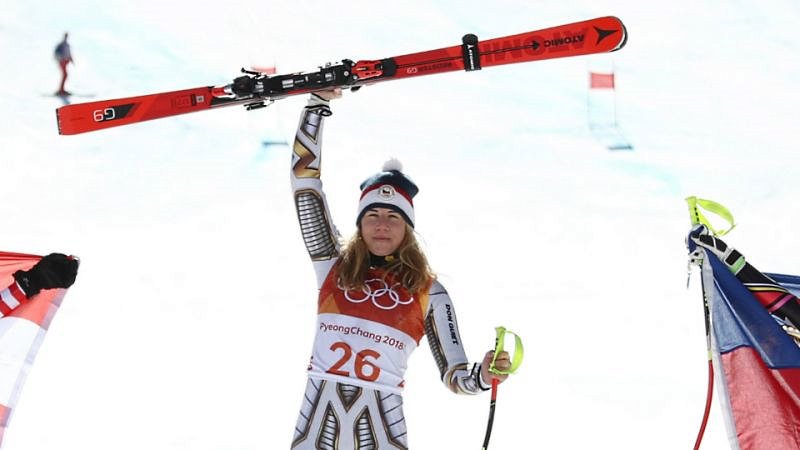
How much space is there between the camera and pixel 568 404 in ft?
19.8

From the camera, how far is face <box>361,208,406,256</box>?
3857 millimetres

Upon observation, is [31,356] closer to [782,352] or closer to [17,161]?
[782,352]

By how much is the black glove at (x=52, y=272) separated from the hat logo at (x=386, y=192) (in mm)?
1036

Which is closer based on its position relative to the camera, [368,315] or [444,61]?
[368,315]

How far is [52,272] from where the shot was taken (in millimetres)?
3588

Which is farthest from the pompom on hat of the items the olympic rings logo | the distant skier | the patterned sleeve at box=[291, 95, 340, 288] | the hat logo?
the distant skier

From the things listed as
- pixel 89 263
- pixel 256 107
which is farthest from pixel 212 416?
pixel 256 107

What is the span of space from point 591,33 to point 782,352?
4.10 ft

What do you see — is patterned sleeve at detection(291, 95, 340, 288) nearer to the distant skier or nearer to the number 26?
the number 26

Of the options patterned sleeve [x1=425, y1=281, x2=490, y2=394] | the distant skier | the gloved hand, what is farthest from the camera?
the distant skier

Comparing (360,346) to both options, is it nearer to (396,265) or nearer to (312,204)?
(396,265)

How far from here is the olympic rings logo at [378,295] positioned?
12.3 feet

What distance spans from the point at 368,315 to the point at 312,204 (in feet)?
1.49

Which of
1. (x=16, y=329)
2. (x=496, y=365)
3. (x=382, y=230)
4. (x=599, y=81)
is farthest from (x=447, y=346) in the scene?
(x=599, y=81)
